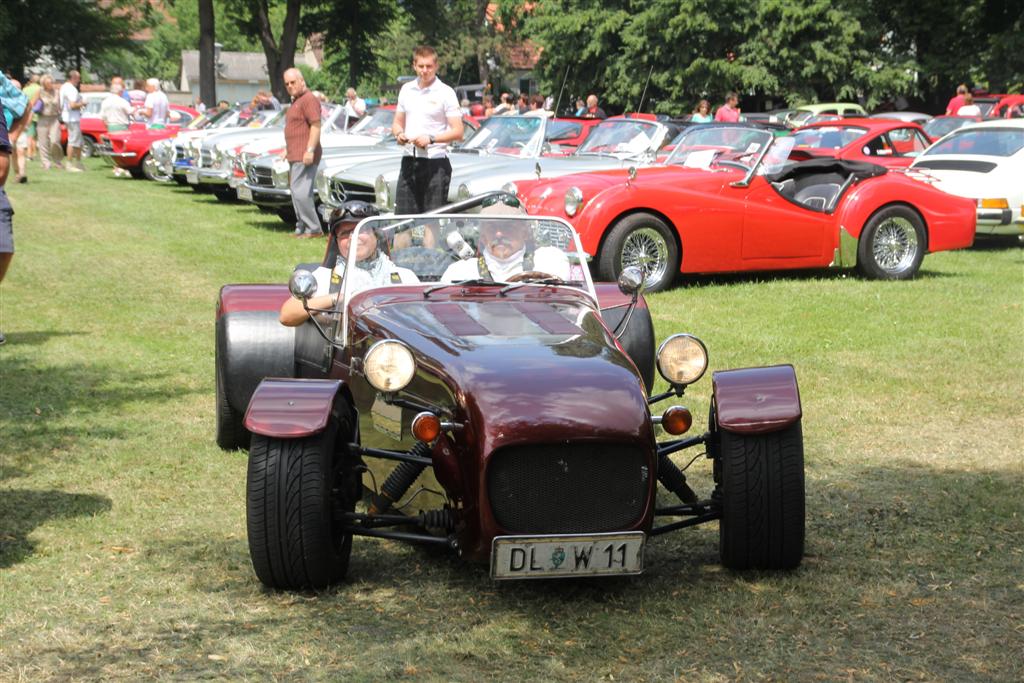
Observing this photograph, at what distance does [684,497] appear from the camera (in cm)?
567

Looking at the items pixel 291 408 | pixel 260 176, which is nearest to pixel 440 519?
pixel 291 408

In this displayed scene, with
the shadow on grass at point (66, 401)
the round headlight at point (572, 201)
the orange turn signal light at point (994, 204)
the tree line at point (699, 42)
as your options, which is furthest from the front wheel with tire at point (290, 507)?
the tree line at point (699, 42)

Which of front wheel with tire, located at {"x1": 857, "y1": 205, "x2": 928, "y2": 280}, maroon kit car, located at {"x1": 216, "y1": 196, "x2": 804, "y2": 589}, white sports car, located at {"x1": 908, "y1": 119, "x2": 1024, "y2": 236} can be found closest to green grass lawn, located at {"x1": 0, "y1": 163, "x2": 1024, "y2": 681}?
maroon kit car, located at {"x1": 216, "y1": 196, "x2": 804, "y2": 589}

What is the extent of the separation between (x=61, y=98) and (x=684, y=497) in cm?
2635

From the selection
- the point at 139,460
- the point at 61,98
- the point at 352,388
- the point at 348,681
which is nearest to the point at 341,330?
the point at 352,388

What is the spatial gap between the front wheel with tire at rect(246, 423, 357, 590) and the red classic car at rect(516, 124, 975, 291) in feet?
24.2

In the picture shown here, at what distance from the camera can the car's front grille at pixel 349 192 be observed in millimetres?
16438

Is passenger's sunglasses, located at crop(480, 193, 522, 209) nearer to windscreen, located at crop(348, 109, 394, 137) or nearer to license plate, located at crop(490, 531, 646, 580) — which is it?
license plate, located at crop(490, 531, 646, 580)

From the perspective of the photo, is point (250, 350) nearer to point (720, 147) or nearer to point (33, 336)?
point (33, 336)

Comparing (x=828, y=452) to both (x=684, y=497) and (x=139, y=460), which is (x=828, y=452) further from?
(x=139, y=460)

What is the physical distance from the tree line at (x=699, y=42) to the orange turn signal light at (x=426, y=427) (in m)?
32.1

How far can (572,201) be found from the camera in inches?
484

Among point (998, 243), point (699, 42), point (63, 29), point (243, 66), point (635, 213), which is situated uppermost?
point (243, 66)

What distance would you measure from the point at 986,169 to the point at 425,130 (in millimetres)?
7932
